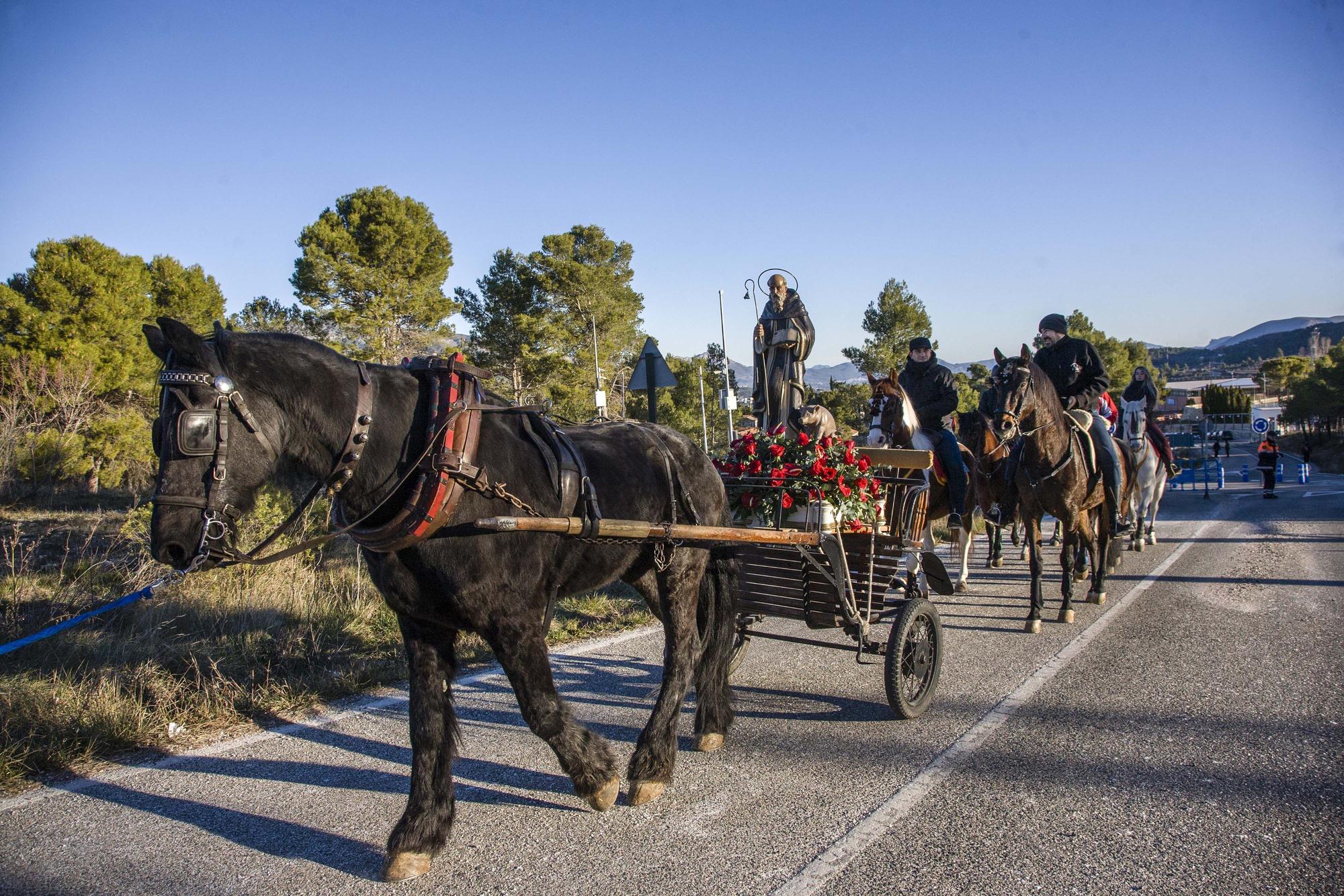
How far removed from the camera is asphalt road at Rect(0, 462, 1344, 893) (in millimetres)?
3170

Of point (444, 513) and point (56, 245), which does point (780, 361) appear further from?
point (56, 245)

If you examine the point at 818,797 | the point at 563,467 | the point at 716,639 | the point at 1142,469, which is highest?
the point at 563,467

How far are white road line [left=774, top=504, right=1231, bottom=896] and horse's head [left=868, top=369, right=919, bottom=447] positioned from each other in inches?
92.0

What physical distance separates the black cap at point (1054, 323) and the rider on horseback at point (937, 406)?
1.22 meters

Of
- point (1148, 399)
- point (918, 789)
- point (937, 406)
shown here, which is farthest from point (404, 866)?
point (1148, 399)

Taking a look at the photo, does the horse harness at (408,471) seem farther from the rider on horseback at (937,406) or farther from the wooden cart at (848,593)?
the rider on horseback at (937,406)

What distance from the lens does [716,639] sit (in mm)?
4609

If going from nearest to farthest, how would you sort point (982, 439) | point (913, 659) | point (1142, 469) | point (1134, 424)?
1. point (913, 659)
2. point (982, 439)
3. point (1134, 424)
4. point (1142, 469)

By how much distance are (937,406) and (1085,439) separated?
1.59 meters

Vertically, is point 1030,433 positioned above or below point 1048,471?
above

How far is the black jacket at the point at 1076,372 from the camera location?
9258 millimetres

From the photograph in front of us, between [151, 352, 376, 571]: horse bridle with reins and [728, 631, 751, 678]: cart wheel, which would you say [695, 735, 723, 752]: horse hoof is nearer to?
[728, 631, 751, 678]: cart wheel

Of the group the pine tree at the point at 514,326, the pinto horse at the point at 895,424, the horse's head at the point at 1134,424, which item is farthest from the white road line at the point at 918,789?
the pine tree at the point at 514,326

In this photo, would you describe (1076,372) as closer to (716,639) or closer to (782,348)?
(782,348)
